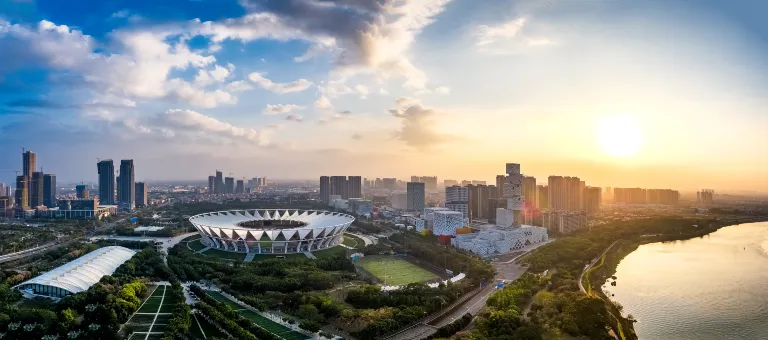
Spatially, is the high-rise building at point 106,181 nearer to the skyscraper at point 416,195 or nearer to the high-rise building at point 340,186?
the high-rise building at point 340,186

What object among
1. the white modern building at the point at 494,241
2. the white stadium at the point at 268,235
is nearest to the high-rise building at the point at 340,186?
the white stadium at the point at 268,235

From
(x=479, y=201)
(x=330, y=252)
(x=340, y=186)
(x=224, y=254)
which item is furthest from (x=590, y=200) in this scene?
(x=224, y=254)

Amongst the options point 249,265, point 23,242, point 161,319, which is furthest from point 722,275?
point 23,242

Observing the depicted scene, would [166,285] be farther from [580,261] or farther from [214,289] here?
[580,261]

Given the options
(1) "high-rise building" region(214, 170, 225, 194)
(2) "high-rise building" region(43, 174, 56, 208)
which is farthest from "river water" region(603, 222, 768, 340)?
(1) "high-rise building" region(214, 170, 225, 194)

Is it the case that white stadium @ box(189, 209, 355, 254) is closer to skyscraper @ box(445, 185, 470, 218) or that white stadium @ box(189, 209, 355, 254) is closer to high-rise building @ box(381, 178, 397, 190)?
skyscraper @ box(445, 185, 470, 218)

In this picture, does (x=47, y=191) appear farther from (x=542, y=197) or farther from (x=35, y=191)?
(x=542, y=197)
